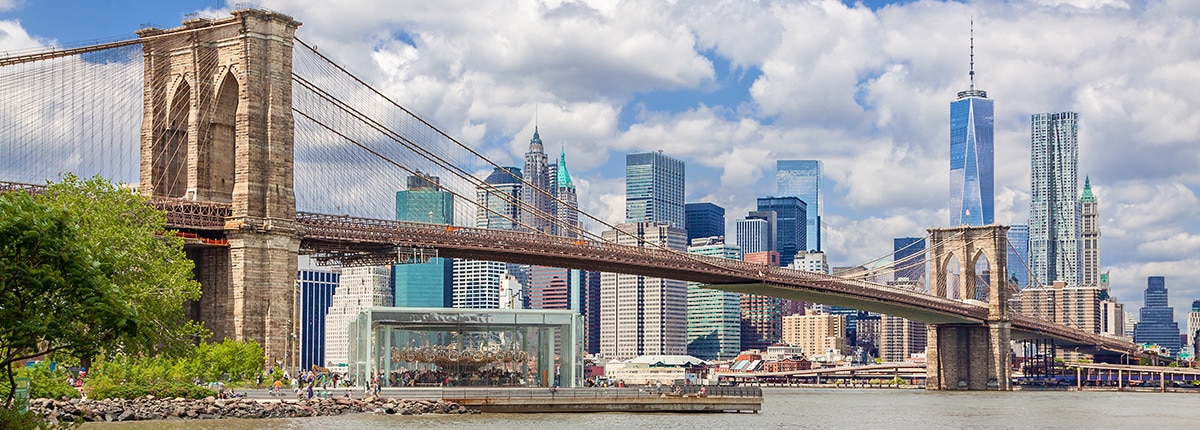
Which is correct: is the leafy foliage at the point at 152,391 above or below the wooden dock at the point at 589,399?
above

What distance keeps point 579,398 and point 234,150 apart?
69.3 feet

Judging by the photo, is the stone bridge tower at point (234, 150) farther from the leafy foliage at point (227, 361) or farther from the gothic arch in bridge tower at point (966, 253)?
the gothic arch in bridge tower at point (966, 253)

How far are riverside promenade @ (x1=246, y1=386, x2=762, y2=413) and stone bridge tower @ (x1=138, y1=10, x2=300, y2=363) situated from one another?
790 cm

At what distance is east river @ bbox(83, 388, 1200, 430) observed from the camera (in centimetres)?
4825

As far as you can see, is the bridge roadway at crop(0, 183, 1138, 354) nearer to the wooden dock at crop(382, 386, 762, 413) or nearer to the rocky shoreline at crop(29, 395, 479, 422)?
the wooden dock at crop(382, 386, 762, 413)

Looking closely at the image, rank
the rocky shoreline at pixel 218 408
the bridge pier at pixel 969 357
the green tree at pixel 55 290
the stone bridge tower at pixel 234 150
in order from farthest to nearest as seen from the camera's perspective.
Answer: the bridge pier at pixel 969 357
the stone bridge tower at pixel 234 150
the rocky shoreline at pixel 218 408
the green tree at pixel 55 290

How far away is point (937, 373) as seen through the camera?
13312 cm

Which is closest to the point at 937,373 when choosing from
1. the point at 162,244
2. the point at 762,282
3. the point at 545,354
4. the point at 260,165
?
the point at 762,282

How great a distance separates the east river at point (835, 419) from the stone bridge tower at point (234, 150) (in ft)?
52.7

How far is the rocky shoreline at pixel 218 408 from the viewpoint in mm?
44625

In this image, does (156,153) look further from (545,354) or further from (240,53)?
(545,354)

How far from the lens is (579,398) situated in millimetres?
59438

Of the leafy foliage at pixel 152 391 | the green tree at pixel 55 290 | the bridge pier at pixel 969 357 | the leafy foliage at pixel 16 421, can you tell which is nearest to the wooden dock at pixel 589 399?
the leafy foliage at pixel 152 391

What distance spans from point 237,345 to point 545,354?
13.9 meters
